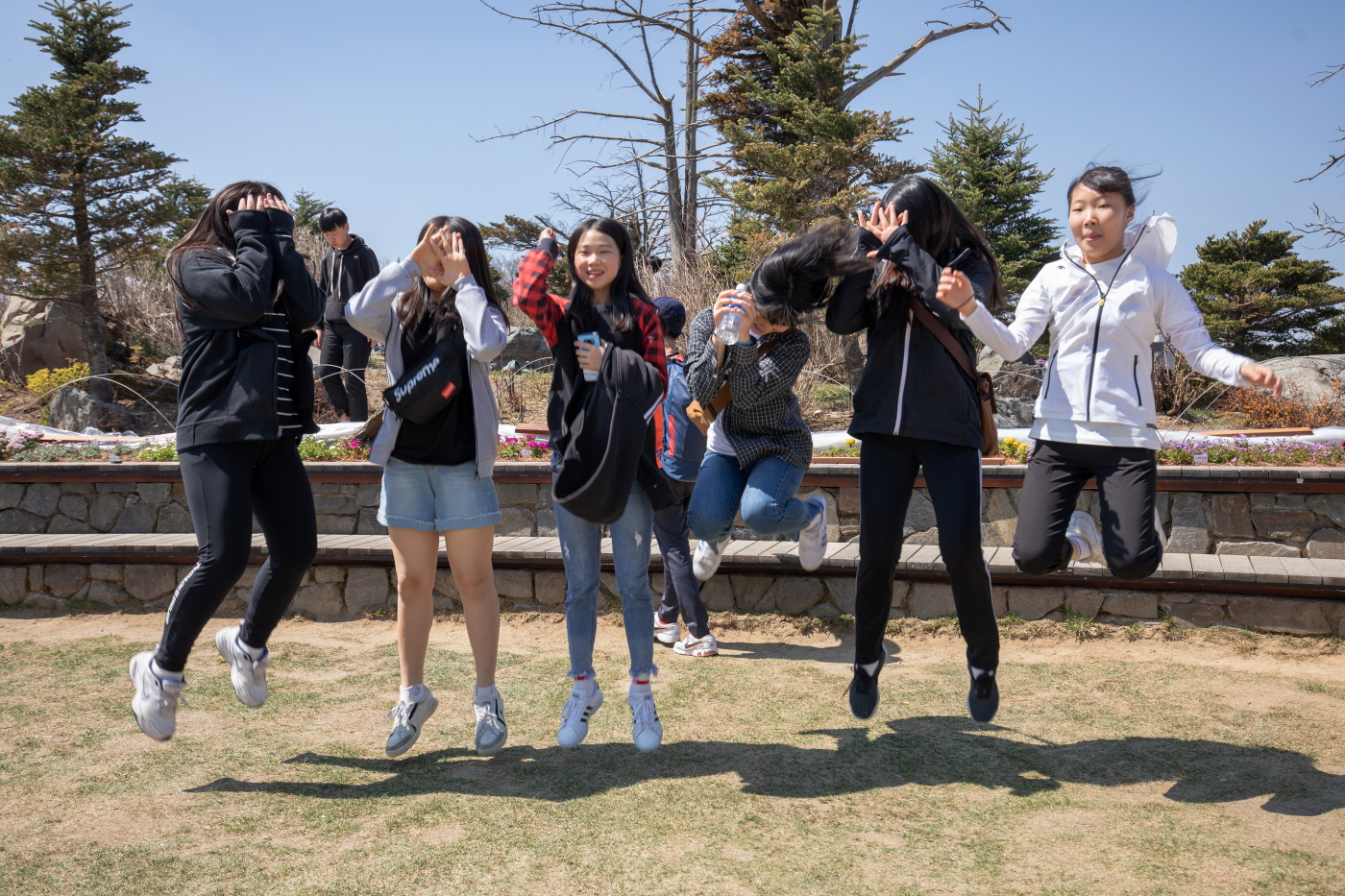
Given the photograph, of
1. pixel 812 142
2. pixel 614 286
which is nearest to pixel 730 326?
pixel 614 286

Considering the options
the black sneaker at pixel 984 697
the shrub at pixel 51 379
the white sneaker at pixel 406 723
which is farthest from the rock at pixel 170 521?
the shrub at pixel 51 379

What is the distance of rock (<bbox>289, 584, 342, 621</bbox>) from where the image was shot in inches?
256

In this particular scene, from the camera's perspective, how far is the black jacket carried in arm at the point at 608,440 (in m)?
3.32

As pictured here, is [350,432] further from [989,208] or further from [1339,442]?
[989,208]

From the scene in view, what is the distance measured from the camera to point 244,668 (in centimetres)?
369

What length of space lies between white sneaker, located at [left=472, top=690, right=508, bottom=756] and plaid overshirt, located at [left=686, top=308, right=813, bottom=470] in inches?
57.5

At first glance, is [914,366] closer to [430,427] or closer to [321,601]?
[430,427]

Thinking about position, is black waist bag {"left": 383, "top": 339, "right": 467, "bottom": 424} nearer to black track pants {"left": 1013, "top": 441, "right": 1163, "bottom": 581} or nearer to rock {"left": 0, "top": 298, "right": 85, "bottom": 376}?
black track pants {"left": 1013, "top": 441, "right": 1163, "bottom": 581}

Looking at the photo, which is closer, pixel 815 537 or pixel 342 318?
pixel 815 537

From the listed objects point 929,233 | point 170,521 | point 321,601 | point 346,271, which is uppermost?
point 346,271

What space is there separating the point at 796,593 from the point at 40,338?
48.6 feet

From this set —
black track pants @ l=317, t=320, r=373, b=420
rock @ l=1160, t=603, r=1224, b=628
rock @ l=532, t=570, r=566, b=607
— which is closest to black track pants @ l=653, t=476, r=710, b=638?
rock @ l=532, t=570, r=566, b=607

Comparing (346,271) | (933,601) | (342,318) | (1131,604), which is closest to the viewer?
(1131,604)

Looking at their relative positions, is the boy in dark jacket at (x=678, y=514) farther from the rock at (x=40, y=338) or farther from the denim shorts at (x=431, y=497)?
the rock at (x=40, y=338)
